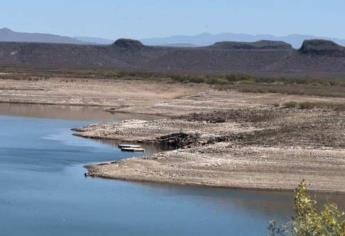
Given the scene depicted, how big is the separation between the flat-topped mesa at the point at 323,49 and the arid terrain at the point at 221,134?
64.7 metres

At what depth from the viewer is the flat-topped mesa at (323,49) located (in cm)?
14025

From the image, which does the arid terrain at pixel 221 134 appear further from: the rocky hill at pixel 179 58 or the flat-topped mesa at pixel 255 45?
the flat-topped mesa at pixel 255 45

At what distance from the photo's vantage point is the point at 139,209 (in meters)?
25.5

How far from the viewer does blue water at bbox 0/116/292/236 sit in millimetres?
23188

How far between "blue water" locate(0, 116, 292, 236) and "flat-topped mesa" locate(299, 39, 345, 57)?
109m

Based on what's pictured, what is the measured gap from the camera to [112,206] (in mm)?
25984

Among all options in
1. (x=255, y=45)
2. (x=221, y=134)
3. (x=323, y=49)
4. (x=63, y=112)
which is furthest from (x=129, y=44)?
(x=221, y=134)

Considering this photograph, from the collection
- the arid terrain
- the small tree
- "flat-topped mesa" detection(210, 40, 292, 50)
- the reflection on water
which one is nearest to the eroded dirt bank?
the arid terrain

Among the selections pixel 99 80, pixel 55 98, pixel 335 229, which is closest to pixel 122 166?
pixel 335 229

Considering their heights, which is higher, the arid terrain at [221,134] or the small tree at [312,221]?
the small tree at [312,221]

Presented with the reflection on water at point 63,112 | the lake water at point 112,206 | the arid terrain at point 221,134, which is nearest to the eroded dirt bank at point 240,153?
the arid terrain at point 221,134

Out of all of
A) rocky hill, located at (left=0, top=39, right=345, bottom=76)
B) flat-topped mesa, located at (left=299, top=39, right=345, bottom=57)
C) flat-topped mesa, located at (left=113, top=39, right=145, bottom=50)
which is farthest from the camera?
flat-topped mesa, located at (left=113, top=39, right=145, bottom=50)

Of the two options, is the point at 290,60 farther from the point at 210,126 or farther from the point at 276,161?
the point at 276,161

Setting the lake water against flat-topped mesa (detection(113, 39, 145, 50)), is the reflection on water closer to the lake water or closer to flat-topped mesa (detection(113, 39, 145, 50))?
the lake water
